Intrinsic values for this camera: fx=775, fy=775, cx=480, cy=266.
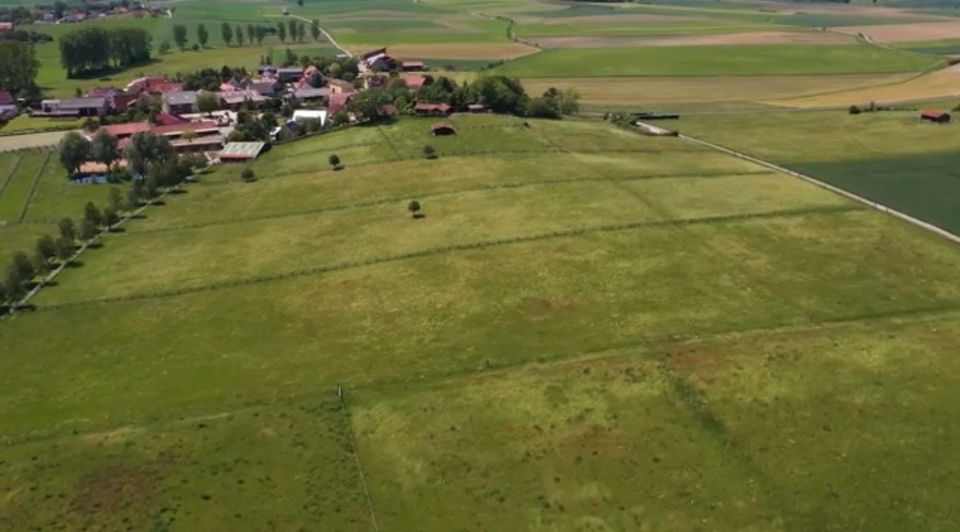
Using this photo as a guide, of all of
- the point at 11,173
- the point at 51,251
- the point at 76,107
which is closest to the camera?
the point at 51,251

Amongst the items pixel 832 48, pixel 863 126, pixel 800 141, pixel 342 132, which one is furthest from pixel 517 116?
pixel 832 48

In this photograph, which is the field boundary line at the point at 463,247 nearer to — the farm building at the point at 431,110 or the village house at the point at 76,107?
the farm building at the point at 431,110

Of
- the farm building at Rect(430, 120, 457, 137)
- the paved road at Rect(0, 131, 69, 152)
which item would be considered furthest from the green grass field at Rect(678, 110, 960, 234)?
the paved road at Rect(0, 131, 69, 152)

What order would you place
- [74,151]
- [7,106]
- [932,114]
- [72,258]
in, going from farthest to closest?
[7,106]
[932,114]
[74,151]
[72,258]

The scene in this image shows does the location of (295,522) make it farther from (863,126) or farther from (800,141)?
(863,126)

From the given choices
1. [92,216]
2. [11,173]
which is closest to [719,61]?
[92,216]

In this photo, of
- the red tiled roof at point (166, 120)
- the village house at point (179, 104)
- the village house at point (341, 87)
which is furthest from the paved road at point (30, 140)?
the village house at point (341, 87)

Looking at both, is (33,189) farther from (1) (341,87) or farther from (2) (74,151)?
(1) (341,87)
